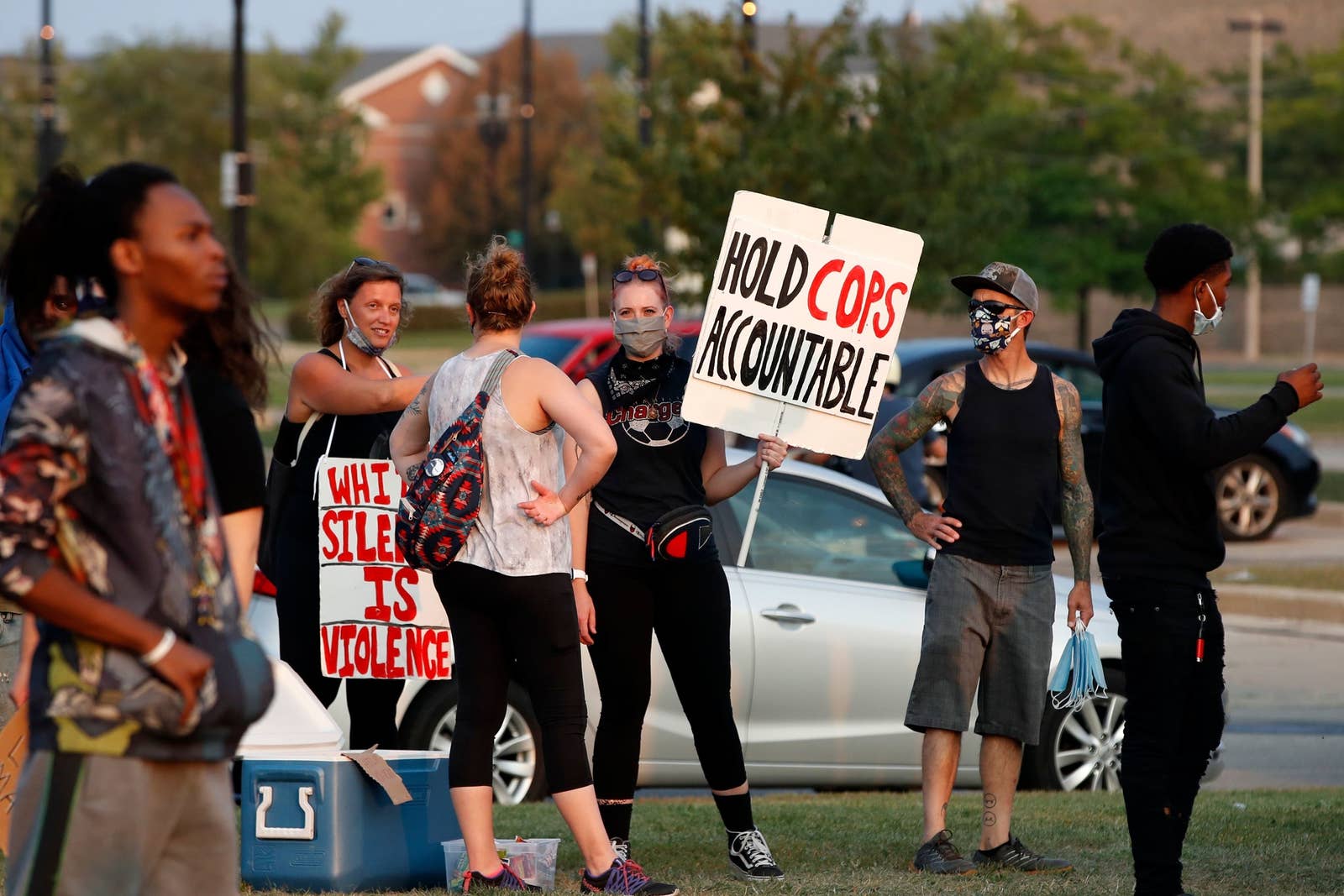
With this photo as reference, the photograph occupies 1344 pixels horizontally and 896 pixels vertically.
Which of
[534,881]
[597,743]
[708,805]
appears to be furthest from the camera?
[708,805]

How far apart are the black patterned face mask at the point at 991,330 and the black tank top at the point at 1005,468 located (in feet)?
0.40

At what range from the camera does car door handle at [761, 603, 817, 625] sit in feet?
24.3

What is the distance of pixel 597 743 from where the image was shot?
568cm

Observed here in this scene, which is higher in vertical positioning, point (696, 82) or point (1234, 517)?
point (696, 82)

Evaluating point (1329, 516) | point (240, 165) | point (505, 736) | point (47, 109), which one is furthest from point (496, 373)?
point (47, 109)

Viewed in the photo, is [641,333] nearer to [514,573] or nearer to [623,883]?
[514,573]

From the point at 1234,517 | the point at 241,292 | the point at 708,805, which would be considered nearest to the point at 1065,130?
the point at 1234,517

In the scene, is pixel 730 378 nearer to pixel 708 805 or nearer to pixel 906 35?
pixel 708 805

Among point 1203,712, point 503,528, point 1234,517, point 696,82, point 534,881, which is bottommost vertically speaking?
point 1234,517

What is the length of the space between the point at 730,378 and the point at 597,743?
3.94 ft

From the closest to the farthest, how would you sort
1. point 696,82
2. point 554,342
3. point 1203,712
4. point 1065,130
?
point 1203,712 → point 554,342 → point 696,82 → point 1065,130

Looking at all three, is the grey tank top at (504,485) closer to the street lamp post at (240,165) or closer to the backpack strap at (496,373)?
the backpack strap at (496,373)

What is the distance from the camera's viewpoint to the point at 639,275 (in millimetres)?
5625

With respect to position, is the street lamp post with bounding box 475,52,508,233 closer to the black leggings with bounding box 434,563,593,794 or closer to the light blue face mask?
the light blue face mask
